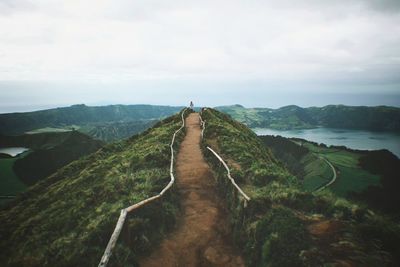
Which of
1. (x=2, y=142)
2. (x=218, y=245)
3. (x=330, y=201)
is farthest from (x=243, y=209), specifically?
(x=2, y=142)

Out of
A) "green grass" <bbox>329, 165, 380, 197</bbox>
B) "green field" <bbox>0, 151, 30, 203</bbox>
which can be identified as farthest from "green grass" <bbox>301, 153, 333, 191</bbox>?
"green field" <bbox>0, 151, 30, 203</bbox>

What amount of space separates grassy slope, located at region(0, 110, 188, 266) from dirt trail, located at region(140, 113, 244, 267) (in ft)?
1.95

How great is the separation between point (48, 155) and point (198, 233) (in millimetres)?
74332

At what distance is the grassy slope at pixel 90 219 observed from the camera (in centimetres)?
833

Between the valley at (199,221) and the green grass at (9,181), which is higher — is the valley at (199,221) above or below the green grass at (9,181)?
above

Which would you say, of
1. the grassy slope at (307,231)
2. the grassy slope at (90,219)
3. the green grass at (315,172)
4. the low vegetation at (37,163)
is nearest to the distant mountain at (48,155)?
the low vegetation at (37,163)

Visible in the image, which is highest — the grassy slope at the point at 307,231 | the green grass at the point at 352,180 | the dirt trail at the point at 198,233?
the grassy slope at the point at 307,231

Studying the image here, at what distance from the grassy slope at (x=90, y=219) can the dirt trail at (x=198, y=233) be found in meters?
0.59

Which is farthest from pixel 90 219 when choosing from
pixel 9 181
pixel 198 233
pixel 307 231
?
pixel 9 181

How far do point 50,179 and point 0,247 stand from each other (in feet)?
35.7

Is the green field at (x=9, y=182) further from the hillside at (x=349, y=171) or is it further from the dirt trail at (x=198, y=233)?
the hillside at (x=349, y=171)

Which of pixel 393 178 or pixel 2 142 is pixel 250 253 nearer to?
pixel 393 178

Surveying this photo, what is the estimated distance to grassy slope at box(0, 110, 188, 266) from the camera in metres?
8.33

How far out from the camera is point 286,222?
773 cm
